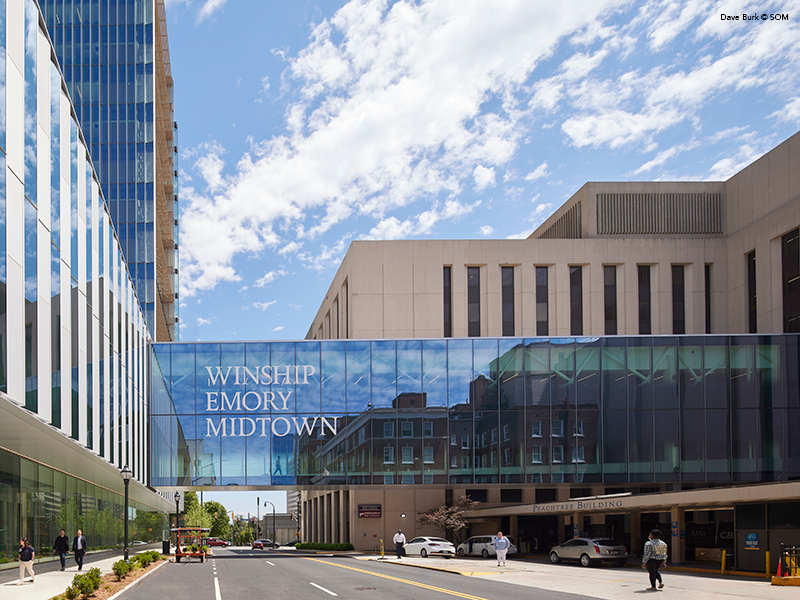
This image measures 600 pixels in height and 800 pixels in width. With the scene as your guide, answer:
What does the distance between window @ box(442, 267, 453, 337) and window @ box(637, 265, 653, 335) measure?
13.9 meters

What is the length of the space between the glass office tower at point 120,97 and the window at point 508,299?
34.0 m

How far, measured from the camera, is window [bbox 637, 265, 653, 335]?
56094mm

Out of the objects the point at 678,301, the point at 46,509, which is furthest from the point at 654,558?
the point at 678,301

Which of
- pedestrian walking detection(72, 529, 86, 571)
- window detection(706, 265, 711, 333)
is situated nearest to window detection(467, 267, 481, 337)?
window detection(706, 265, 711, 333)

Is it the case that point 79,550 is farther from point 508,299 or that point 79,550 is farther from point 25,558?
point 508,299

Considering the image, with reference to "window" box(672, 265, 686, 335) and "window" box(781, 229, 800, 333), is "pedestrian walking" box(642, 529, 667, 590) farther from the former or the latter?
"window" box(672, 265, 686, 335)

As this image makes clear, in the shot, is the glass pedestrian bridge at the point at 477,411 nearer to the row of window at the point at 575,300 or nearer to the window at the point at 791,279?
the window at the point at 791,279

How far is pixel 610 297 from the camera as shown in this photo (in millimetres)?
56656

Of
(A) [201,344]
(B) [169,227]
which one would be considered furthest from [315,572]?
(B) [169,227]

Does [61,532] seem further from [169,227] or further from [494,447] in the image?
[169,227]

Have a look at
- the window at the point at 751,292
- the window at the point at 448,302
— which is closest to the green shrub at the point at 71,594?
the window at the point at 448,302

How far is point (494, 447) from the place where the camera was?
4578 cm

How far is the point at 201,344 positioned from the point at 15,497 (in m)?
23.7

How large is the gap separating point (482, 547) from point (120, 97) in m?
54.8
